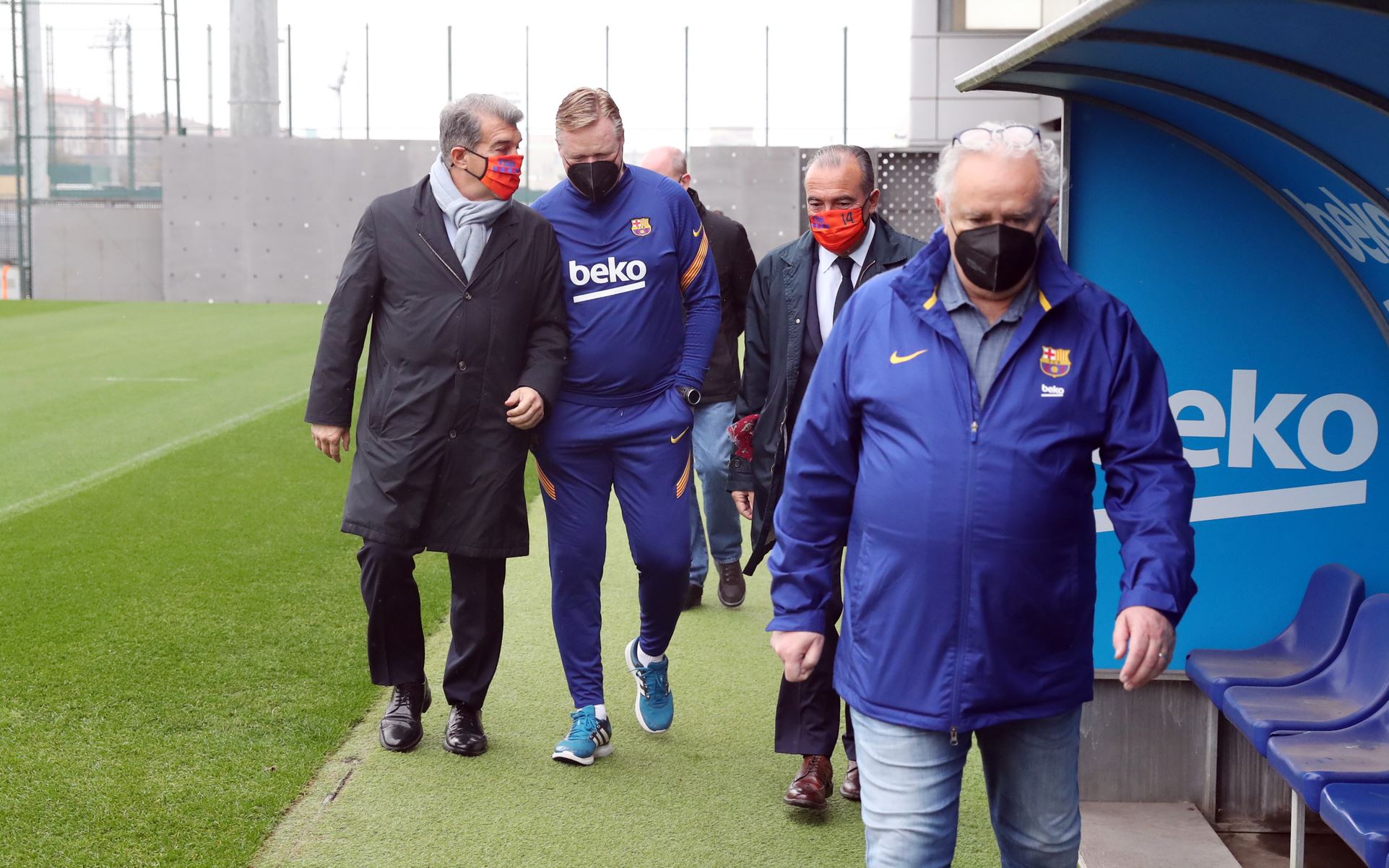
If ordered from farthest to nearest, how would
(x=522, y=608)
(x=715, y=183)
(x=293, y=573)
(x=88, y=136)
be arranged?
(x=88, y=136) → (x=715, y=183) → (x=293, y=573) → (x=522, y=608)

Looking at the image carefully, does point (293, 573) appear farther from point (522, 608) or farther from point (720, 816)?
point (720, 816)

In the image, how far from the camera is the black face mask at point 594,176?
4418 mm

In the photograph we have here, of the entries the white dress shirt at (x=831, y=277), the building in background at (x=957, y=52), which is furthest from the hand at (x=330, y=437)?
the building in background at (x=957, y=52)

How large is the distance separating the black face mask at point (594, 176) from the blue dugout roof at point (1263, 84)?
3.80ft

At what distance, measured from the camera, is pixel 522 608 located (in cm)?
680

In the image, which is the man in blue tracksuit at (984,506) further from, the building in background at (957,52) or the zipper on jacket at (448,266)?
the building in background at (957,52)

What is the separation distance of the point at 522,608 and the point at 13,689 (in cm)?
227

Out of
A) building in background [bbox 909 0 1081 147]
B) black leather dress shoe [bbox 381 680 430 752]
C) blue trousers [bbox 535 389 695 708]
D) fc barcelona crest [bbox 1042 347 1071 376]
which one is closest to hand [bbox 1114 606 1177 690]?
fc barcelona crest [bbox 1042 347 1071 376]

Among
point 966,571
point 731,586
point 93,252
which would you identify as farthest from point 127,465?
point 93,252

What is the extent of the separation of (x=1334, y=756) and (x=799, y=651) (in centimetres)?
158

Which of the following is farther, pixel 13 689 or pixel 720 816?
pixel 13 689

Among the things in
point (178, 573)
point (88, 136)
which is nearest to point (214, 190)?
point (88, 136)

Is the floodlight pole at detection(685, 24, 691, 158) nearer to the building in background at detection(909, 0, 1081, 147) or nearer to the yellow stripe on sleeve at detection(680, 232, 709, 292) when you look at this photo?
the building in background at detection(909, 0, 1081, 147)

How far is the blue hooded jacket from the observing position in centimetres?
257
